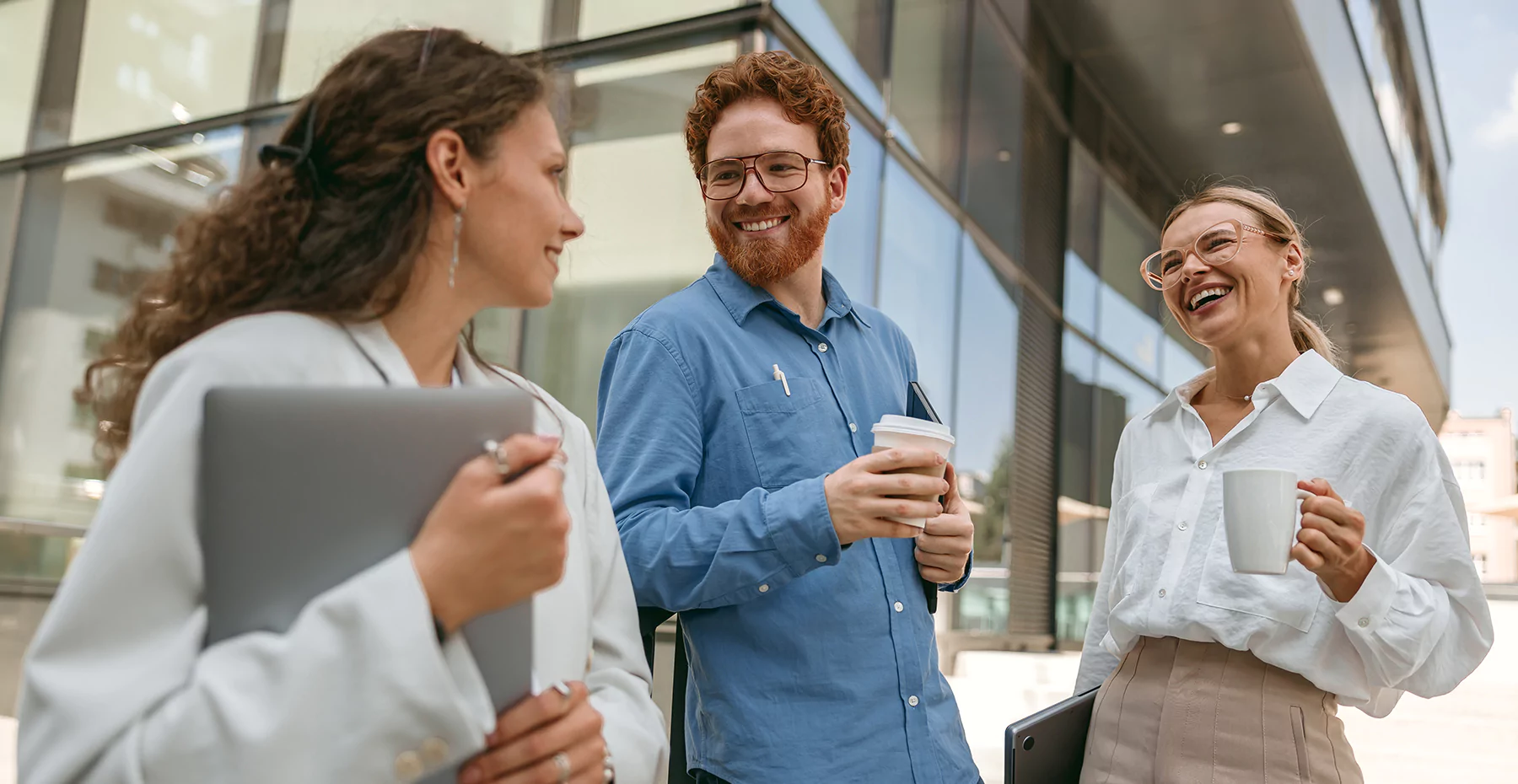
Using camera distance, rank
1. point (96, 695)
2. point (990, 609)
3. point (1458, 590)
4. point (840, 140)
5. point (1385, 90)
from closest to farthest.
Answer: point (96, 695)
point (1458, 590)
point (840, 140)
point (990, 609)
point (1385, 90)

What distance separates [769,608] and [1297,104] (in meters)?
9.53

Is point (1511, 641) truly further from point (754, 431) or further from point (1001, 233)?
point (754, 431)

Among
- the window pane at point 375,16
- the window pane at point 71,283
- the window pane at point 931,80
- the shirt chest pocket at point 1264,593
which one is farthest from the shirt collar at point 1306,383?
the window pane at point 71,283

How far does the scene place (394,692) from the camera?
2.71 ft

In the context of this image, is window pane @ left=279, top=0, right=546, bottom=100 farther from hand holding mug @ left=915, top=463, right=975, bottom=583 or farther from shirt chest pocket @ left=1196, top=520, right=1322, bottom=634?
shirt chest pocket @ left=1196, top=520, right=1322, bottom=634

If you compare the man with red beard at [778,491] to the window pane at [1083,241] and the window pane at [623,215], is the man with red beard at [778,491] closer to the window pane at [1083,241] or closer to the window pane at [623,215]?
the window pane at [623,215]

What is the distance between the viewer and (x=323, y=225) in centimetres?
104

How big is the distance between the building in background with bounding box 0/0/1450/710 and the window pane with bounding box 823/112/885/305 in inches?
1.0

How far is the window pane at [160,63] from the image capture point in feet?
20.6

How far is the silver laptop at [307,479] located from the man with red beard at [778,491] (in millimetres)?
610

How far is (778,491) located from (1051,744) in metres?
0.64

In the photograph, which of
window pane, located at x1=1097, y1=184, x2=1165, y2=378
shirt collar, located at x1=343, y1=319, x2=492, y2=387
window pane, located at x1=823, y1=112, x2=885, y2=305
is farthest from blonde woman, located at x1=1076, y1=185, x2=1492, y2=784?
window pane, located at x1=1097, y1=184, x2=1165, y2=378

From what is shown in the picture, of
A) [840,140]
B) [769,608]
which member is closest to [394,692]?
[769,608]

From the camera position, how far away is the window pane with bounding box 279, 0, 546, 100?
5.06 m
